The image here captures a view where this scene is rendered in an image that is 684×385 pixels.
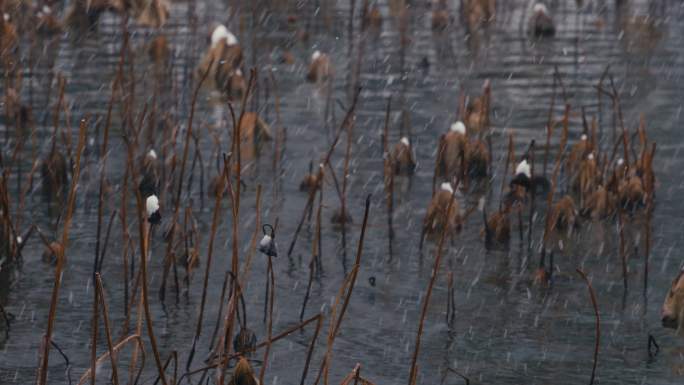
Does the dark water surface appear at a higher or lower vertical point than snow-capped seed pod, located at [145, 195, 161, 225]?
lower

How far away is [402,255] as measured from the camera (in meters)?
6.19

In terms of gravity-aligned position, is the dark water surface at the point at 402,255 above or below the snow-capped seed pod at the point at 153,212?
below

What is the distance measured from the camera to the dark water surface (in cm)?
489

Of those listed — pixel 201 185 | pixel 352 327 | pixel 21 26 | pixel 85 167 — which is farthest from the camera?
pixel 21 26

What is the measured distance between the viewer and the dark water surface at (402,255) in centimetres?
489

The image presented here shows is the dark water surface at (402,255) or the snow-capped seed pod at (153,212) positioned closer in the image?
the snow-capped seed pod at (153,212)

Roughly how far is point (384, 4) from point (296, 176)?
7861 millimetres

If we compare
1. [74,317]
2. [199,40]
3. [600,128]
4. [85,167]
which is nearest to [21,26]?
[199,40]

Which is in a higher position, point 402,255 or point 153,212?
point 153,212

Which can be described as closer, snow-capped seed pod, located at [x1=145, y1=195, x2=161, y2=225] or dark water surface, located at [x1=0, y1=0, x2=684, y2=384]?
snow-capped seed pod, located at [x1=145, y1=195, x2=161, y2=225]

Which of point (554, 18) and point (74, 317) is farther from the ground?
point (554, 18)

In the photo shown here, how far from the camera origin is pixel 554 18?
46.2 feet

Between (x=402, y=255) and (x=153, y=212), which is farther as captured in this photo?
(x=402, y=255)

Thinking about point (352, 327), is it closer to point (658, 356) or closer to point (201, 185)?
point (658, 356)
